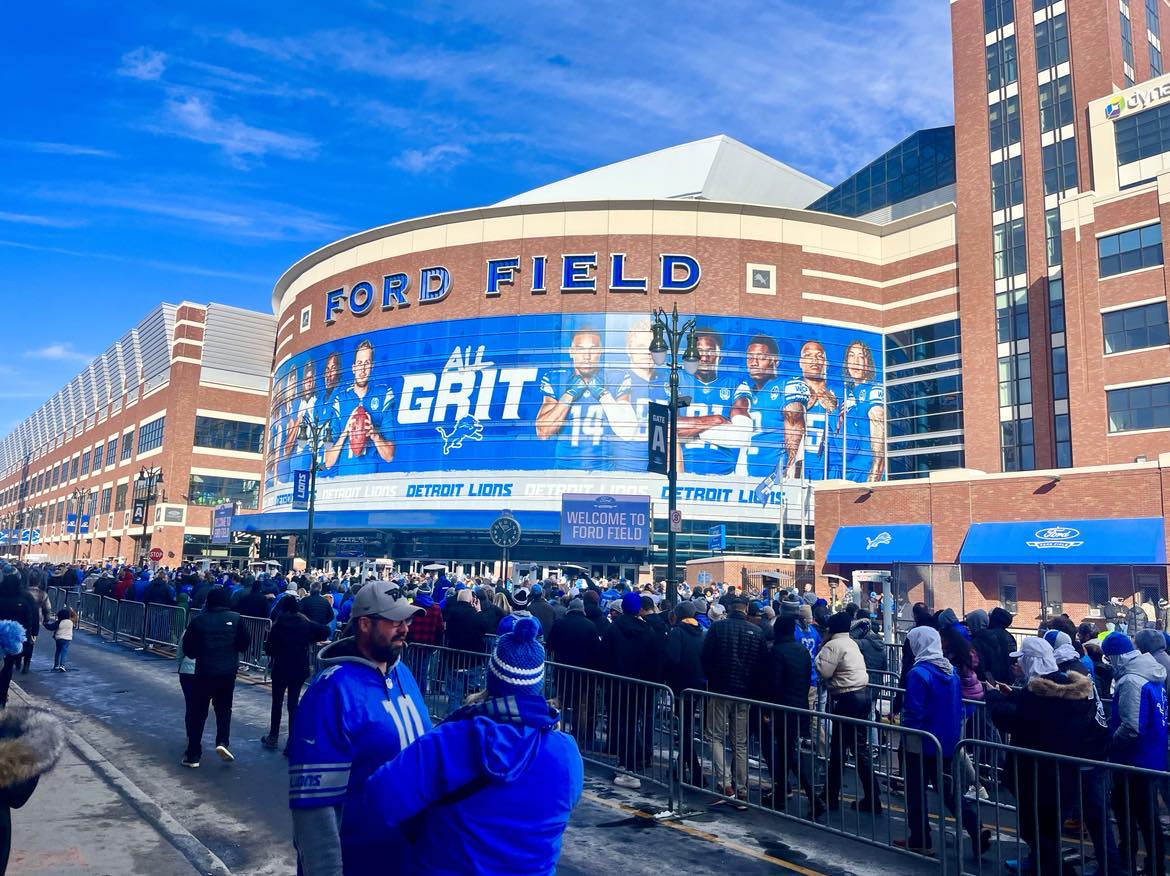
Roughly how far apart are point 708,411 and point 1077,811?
45.2 metres

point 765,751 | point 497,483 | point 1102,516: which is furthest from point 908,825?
point 497,483

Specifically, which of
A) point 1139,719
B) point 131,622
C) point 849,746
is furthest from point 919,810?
point 131,622

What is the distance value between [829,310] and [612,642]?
48.1 meters

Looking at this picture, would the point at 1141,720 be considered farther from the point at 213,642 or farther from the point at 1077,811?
the point at 213,642

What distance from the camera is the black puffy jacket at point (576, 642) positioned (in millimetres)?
10867

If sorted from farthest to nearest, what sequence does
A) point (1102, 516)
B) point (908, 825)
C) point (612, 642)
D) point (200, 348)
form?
point (200, 348), point (1102, 516), point (612, 642), point (908, 825)

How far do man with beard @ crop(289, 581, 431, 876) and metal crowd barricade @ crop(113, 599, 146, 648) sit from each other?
20023 millimetres

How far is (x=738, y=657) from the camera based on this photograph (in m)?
9.40

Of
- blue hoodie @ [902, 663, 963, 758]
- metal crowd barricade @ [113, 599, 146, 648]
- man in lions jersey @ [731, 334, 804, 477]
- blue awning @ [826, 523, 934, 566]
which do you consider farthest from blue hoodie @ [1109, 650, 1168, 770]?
man in lions jersey @ [731, 334, 804, 477]

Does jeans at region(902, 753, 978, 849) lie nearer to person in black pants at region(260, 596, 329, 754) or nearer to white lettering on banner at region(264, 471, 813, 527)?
person in black pants at region(260, 596, 329, 754)

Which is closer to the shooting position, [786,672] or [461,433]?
[786,672]

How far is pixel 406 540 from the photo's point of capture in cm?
5525

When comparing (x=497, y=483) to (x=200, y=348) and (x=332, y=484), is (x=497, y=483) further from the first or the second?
(x=200, y=348)

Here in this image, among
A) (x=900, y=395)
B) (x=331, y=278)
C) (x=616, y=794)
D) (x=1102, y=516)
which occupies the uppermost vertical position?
(x=331, y=278)
